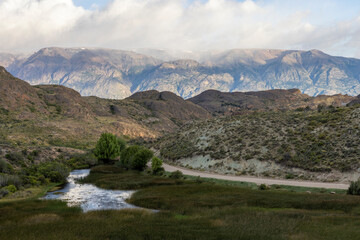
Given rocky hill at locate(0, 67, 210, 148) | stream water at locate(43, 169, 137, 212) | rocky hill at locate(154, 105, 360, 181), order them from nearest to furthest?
1. stream water at locate(43, 169, 137, 212)
2. rocky hill at locate(154, 105, 360, 181)
3. rocky hill at locate(0, 67, 210, 148)

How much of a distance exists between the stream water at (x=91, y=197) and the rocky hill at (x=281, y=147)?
1036 inches

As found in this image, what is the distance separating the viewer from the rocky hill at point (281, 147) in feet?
161

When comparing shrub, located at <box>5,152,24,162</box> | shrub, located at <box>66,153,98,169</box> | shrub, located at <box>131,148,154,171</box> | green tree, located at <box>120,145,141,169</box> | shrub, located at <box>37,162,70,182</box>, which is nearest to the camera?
shrub, located at <box>37,162,70,182</box>

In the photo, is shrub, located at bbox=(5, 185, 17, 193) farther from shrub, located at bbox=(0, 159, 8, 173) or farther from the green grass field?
shrub, located at bbox=(0, 159, 8, 173)

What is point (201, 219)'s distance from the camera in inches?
898

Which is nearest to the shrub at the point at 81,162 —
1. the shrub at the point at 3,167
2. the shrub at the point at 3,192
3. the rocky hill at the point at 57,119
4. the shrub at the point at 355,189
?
the shrub at the point at 3,167

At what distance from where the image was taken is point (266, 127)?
7219 cm

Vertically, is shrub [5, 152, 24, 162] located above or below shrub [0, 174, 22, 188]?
above

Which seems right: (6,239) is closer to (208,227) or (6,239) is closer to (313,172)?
(208,227)

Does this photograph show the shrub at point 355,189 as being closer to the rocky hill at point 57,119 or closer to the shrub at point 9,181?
the shrub at point 9,181

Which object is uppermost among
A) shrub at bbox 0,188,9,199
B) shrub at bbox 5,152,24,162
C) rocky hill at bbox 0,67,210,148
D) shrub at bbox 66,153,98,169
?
rocky hill at bbox 0,67,210,148

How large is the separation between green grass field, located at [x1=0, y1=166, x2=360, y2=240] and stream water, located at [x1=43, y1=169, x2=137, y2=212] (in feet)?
6.23

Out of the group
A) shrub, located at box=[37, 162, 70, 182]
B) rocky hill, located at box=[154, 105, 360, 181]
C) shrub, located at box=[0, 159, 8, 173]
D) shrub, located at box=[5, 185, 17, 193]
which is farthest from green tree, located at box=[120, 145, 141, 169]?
shrub, located at box=[5, 185, 17, 193]

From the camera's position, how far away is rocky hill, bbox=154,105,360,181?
4919 centimetres
